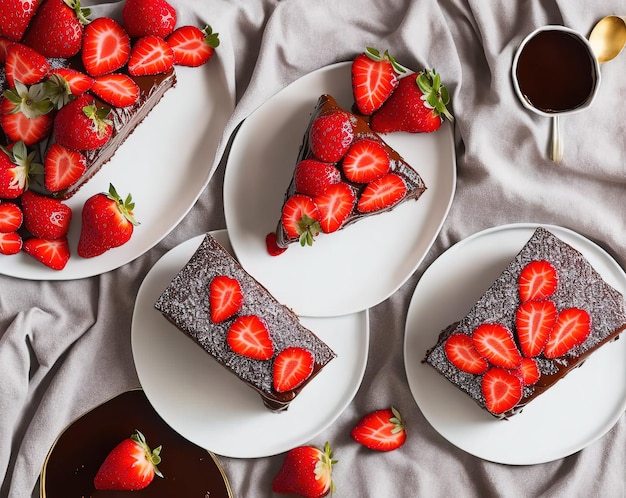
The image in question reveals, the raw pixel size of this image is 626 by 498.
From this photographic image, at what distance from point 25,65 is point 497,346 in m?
2.36

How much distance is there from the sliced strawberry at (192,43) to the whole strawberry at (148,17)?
0.05m

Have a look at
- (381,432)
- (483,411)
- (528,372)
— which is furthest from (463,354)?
(381,432)

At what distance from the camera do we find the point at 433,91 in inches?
118

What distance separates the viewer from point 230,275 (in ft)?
9.67

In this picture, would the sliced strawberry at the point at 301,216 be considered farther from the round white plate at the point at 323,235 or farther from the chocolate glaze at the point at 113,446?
the chocolate glaze at the point at 113,446

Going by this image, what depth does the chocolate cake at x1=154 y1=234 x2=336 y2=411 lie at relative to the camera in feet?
9.50

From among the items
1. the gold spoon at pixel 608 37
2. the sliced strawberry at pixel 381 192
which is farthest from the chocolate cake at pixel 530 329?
the gold spoon at pixel 608 37

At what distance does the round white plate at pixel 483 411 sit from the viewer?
122 inches

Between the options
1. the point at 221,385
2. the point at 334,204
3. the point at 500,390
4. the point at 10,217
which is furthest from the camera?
the point at 221,385

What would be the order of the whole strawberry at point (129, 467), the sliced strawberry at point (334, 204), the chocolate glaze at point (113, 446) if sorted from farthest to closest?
the chocolate glaze at point (113, 446)
the whole strawberry at point (129, 467)
the sliced strawberry at point (334, 204)

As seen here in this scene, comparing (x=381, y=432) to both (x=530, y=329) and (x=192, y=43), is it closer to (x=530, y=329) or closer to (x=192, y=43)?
(x=530, y=329)

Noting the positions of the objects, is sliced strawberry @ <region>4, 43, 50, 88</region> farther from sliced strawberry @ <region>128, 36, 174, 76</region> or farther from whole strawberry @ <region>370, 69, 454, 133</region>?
whole strawberry @ <region>370, 69, 454, 133</region>

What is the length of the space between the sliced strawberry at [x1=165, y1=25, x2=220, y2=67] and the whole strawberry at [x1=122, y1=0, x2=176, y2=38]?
0.05 meters

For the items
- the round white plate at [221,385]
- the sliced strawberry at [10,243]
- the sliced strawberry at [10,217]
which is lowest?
the round white plate at [221,385]
